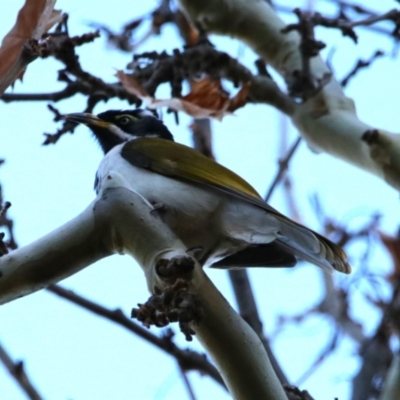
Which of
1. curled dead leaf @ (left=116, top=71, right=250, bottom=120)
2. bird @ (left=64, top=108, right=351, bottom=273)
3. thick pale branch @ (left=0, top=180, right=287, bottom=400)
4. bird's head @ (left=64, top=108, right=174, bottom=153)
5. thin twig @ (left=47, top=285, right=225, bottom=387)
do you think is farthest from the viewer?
bird's head @ (left=64, top=108, right=174, bottom=153)

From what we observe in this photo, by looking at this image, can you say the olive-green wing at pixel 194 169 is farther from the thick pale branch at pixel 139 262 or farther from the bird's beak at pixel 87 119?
the thick pale branch at pixel 139 262

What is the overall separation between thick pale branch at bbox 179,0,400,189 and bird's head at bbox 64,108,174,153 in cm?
81

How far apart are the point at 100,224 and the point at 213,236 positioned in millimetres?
1608

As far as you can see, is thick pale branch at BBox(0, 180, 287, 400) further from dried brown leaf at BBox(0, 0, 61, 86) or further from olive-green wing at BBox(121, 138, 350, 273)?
olive-green wing at BBox(121, 138, 350, 273)

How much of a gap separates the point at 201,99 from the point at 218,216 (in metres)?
1.06

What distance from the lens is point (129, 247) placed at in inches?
113

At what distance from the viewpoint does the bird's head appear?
19.0ft

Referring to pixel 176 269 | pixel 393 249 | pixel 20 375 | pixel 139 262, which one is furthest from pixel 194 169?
pixel 393 249

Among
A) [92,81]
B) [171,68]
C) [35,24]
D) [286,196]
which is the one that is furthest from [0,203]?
[286,196]

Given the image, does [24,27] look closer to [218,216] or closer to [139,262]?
[139,262]

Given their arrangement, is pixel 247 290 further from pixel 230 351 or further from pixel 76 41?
pixel 230 351

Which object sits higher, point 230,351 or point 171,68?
point 171,68

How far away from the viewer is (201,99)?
521cm

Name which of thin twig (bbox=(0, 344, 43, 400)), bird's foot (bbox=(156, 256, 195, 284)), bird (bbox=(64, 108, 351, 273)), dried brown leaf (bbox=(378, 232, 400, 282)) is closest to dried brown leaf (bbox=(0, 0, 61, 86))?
bird's foot (bbox=(156, 256, 195, 284))
